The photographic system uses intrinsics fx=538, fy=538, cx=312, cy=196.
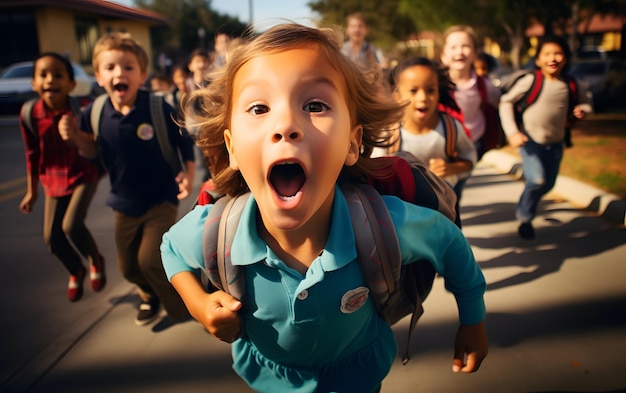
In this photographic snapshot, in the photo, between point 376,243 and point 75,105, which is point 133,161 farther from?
point 376,243

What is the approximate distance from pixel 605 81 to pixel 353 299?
16.2 metres

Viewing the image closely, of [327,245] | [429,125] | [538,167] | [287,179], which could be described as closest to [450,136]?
[429,125]

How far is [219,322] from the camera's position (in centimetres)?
147

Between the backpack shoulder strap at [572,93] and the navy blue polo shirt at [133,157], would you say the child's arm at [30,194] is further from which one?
the backpack shoulder strap at [572,93]

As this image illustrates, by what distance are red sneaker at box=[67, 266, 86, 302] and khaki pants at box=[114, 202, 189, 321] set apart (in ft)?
2.40

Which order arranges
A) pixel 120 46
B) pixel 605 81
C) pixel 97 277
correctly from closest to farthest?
pixel 120 46 < pixel 97 277 < pixel 605 81

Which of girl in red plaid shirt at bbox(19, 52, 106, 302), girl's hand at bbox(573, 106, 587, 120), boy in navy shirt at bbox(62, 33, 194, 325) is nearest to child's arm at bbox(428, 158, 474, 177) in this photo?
boy in navy shirt at bbox(62, 33, 194, 325)

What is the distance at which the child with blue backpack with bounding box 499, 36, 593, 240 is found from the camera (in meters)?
4.62

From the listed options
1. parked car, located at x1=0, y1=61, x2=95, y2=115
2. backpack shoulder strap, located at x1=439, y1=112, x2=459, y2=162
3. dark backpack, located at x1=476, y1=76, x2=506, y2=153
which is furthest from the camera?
parked car, located at x1=0, y1=61, x2=95, y2=115

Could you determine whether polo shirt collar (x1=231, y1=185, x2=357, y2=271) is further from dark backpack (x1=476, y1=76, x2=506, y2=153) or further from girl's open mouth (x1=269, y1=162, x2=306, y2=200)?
dark backpack (x1=476, y1=76, x2=506, y2=153)

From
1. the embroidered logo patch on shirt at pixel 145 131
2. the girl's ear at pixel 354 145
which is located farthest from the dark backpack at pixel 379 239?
the embroidered logo patch on shirt at pixel 145 131

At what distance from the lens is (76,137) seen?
320 cm

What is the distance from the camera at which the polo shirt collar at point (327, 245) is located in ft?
4.95

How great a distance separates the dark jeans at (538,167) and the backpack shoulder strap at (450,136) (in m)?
1.70
